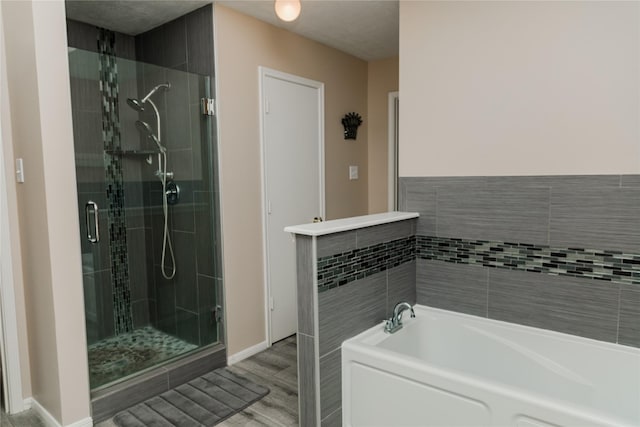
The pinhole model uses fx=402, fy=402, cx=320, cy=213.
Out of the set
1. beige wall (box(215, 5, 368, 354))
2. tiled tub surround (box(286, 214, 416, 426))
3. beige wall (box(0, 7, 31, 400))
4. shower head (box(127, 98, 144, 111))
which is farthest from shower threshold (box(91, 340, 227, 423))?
shower head (box(127, 98, 144, 111))

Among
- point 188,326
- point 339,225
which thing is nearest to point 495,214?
point 339,225

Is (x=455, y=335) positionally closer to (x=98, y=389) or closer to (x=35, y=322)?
(x=98, y=389)

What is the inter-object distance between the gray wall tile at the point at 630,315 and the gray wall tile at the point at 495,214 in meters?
0.41

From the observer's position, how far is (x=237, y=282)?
287 centimetres

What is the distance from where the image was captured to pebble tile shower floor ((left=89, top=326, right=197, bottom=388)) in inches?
90.0

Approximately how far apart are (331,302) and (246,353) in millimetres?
1346

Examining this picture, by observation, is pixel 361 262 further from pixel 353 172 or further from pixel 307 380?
pixel 353 172

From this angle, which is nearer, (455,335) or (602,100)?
(602,100)

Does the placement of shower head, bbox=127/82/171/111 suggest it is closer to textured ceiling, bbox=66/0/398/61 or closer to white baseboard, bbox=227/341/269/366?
textured ceiling, bbox=66/0/398/61

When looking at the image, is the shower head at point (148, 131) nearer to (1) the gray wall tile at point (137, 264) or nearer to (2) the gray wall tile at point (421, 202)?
(1) the gray wall tile at point (137, 264)

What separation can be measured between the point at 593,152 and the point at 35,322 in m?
3.04

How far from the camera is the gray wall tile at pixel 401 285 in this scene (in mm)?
2295

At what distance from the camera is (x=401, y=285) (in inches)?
94.4

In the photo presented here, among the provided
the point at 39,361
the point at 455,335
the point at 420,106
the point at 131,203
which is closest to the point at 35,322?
the point at 39,361
